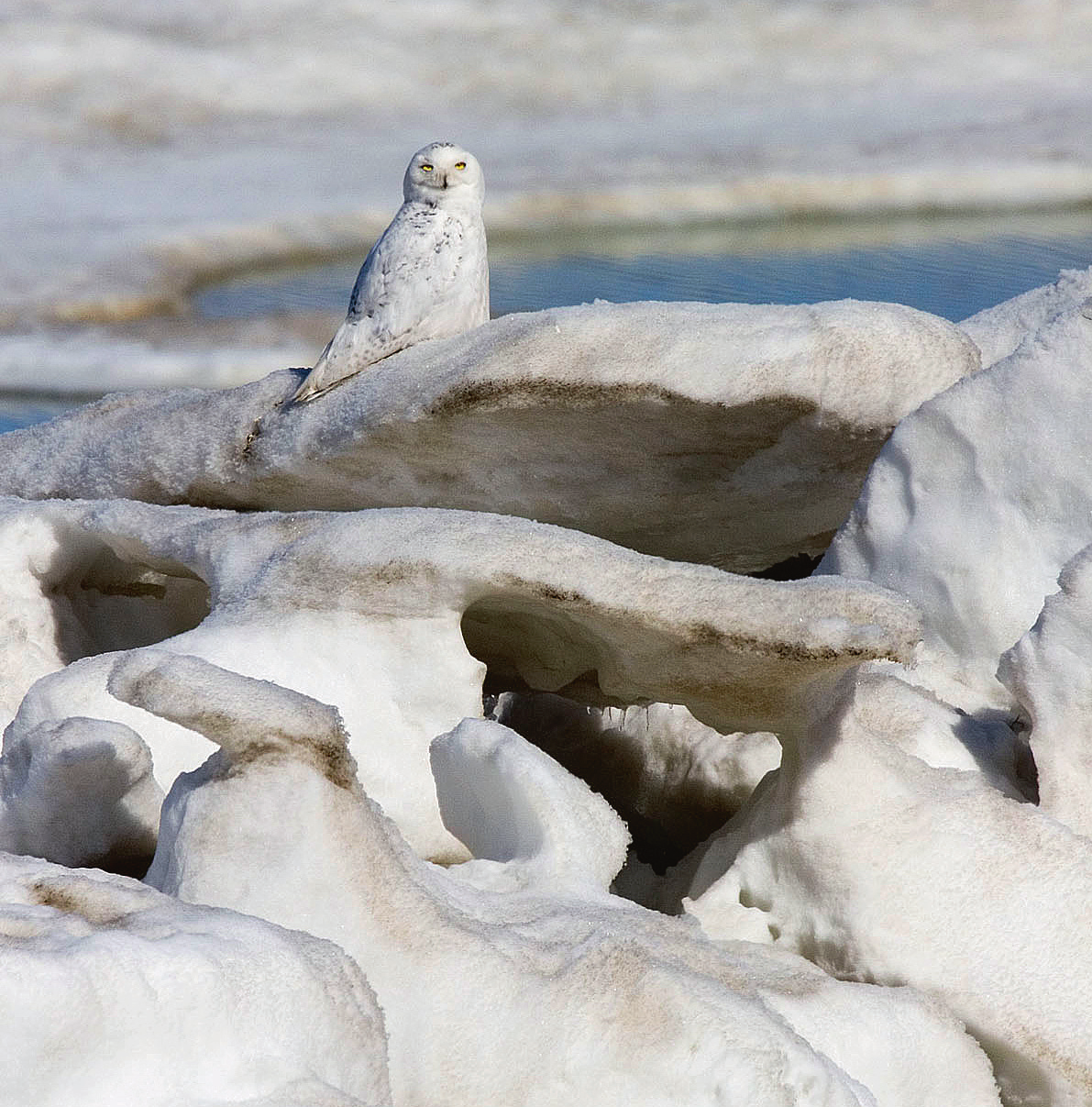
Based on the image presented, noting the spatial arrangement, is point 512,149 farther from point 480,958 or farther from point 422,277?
point 480,958

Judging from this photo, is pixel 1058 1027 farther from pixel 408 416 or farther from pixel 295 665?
pixel 408 416

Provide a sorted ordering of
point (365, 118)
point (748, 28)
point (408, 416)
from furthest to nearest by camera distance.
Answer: point (748, 28) < point (365, 118) < point (408, 416)

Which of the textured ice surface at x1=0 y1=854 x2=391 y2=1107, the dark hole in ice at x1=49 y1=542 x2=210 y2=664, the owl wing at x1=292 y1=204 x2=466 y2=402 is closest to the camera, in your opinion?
the textured ice surface at x1=0 y1=854 x2=391 y2=1107

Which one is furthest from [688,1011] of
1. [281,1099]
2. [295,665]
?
[295,665]

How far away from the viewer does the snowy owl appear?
271 cm

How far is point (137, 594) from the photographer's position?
8.54ft

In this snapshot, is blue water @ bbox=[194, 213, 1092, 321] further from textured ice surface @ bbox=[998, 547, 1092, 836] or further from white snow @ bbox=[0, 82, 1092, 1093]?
textured ice surface @ bbox=[998, 547, 1092, 836]

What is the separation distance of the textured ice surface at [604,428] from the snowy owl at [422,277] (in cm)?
11

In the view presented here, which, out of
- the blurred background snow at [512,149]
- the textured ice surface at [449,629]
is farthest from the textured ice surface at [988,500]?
the blurred background snow at [512,149]

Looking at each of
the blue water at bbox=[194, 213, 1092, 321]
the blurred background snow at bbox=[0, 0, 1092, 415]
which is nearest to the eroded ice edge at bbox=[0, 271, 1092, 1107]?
the blurred background snow at bbox=[0, 0, 1092, 415]

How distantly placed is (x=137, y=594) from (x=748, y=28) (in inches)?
400

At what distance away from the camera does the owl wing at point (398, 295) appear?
2664 millimetres

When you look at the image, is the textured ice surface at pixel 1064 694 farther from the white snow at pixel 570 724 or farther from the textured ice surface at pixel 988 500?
the textured ice surface at pixel 988 500

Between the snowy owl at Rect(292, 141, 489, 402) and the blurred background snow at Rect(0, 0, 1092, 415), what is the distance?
2.84m
